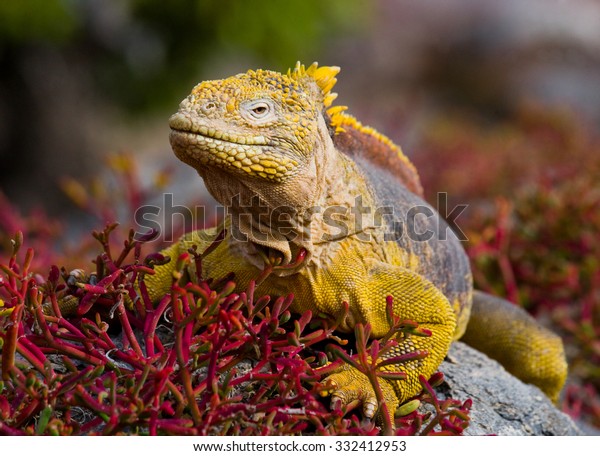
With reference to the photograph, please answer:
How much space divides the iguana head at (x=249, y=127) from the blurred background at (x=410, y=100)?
273 centimetres

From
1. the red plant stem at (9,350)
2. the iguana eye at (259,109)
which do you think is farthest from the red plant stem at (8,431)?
the iguana eye at (259,109)

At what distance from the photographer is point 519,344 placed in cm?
456

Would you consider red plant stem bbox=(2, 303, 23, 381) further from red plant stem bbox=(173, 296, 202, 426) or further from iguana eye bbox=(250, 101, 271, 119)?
iguana eye bbox=(250, 101, 271, 119)

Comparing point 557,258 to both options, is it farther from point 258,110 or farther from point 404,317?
point 258,110

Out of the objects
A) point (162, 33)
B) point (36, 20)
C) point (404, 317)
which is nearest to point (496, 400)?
point (404, 317)

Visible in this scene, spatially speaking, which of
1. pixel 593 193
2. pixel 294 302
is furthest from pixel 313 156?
pixel 593 193

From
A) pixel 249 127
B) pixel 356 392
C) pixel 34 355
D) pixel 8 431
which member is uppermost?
pixel 249 127

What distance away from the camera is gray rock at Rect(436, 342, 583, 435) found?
3625 mm

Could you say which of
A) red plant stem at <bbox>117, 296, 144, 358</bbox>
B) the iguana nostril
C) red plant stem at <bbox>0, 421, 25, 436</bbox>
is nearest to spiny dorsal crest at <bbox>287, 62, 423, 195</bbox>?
the iguana nostril

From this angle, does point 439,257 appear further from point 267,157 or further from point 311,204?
point 267,157

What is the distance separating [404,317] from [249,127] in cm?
117

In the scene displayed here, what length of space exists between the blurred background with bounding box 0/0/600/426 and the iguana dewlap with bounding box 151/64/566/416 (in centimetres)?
207

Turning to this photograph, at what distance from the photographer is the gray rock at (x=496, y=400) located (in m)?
3.62

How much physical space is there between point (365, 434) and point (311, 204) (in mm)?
1065
